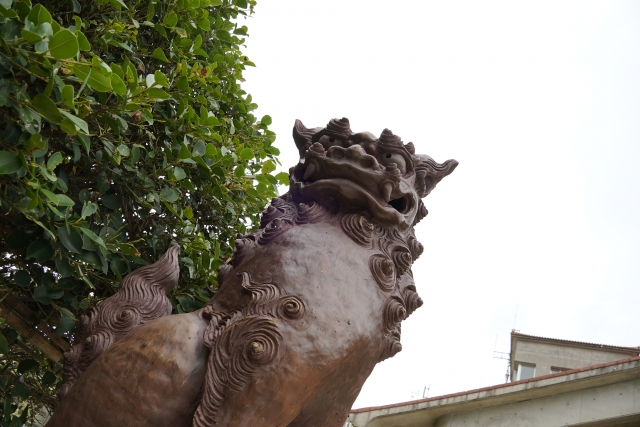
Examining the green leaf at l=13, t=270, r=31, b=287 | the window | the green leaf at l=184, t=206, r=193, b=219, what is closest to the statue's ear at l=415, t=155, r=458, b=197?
the green leaf at l=184, t=206, r=193, b=219

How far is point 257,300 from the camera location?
2.25 metres

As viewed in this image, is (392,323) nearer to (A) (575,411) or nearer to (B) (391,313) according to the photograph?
(B) (391,313)

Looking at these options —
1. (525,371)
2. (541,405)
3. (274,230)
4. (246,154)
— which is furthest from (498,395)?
(274,230)

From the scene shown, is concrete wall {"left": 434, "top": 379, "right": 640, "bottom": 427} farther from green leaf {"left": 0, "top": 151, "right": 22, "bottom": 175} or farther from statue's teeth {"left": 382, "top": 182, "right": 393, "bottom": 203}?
green leaf {"left": 0, "top": 151, "right": 22, "bottom": 175}

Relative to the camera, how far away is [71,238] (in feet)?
8.34

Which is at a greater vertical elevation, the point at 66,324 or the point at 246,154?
the point at 246,154

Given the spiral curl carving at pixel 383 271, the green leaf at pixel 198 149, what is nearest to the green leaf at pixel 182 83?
the green leaf at pixel 198 149

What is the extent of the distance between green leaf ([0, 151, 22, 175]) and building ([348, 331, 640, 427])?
816 cm

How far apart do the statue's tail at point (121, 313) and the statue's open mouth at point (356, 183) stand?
2.24 ft

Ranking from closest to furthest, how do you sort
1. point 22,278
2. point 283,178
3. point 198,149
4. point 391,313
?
point 391,313
point 22,278
point 198,149
point 283,178

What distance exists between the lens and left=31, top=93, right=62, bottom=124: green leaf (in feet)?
7.01

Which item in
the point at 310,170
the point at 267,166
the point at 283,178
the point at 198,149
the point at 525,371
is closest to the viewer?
the point at 310,170

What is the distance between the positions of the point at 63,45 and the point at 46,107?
8.8 inches

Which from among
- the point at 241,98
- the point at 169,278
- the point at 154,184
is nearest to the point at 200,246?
the point at 154,184
